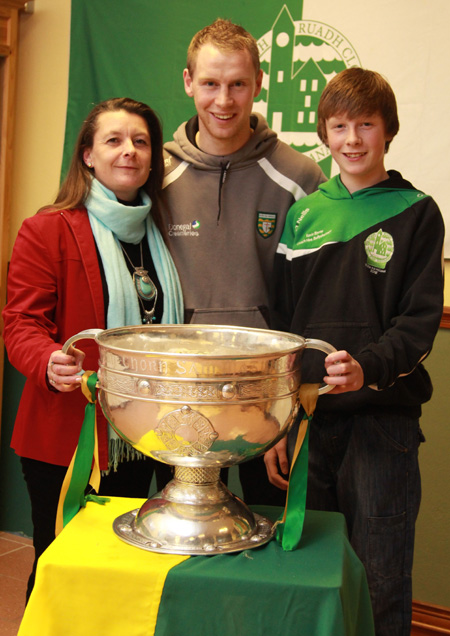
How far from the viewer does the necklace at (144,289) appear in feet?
5.32

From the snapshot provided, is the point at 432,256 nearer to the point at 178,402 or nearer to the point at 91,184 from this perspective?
the point at 178,402

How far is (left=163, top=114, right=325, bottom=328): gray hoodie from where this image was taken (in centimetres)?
166

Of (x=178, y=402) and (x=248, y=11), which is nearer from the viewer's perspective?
(x=178, y=402)

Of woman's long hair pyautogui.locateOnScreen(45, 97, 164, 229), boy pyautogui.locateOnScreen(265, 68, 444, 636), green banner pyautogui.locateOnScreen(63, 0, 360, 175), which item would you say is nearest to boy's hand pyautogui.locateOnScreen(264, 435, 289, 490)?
boy pyautogui.locateOnScreen(265, 68, 444, 636)

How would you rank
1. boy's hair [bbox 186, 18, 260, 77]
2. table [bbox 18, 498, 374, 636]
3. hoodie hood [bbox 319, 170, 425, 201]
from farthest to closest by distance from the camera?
boy's hair [bbox 186, 18, 260, 77] < hoodie hood [bbox 319, 170, 425, 201] < table [bbox 18, 498, 374, 636]

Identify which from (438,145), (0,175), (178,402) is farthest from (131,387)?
(0,175)

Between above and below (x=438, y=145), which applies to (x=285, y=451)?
below

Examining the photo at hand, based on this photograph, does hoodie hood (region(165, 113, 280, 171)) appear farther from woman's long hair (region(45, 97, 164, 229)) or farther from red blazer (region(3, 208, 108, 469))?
red blazer (region(3, 208, 108, 469))

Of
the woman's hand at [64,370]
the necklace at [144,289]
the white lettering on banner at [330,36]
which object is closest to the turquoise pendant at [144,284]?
the necklace at [144,289]

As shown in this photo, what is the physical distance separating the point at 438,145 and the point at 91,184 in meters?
1.17

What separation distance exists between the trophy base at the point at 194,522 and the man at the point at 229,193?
0.59 m

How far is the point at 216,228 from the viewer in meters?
1.68

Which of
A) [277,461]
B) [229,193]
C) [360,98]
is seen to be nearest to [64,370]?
[277,461]

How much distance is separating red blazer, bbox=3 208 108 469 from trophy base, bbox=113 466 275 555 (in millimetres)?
452
